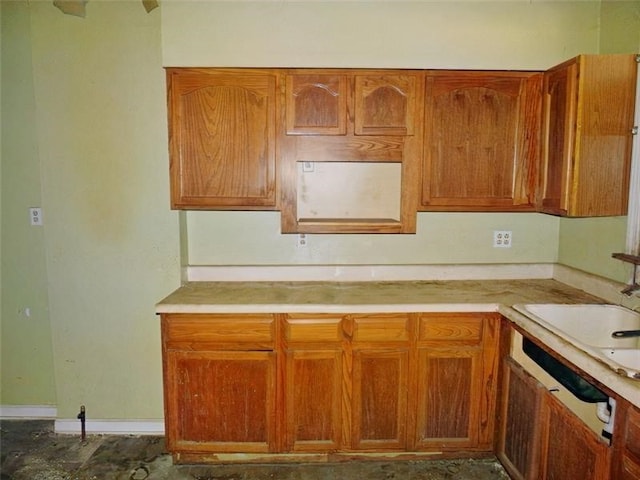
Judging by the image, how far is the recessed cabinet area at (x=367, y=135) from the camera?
2.28m

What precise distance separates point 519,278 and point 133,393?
2.48 m

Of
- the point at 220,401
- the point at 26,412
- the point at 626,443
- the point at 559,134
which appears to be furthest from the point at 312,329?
the point at 26,412

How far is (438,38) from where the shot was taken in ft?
7.50

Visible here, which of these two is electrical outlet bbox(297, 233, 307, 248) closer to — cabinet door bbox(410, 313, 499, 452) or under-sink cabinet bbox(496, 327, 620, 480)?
cabinet door bbox(410, 313, 499, 452)

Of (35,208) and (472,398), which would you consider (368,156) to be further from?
(35,208)

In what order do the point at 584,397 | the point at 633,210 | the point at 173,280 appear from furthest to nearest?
the point at 173,280 < the point at 633,210 < the point at 584,397

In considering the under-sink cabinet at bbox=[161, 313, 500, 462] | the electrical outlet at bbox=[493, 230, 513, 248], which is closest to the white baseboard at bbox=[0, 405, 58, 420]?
the under-sink cabinet at bbox=[161, 313, 500, 462]

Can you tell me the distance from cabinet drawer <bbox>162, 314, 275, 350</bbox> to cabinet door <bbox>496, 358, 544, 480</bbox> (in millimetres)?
1183

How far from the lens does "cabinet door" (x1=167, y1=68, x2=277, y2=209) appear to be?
228 centimetres

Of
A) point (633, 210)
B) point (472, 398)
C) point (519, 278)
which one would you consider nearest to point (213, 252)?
point (472, 398)

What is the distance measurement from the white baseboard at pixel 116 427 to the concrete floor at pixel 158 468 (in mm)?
104

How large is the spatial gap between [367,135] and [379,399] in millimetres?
1386

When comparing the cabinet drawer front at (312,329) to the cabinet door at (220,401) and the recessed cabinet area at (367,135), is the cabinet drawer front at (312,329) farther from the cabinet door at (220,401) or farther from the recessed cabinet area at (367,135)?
the recessed cabinet area at (367,135)

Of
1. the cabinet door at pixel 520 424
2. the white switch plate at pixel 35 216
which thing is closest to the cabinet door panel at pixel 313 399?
the cabinet door at pixel 520 424
